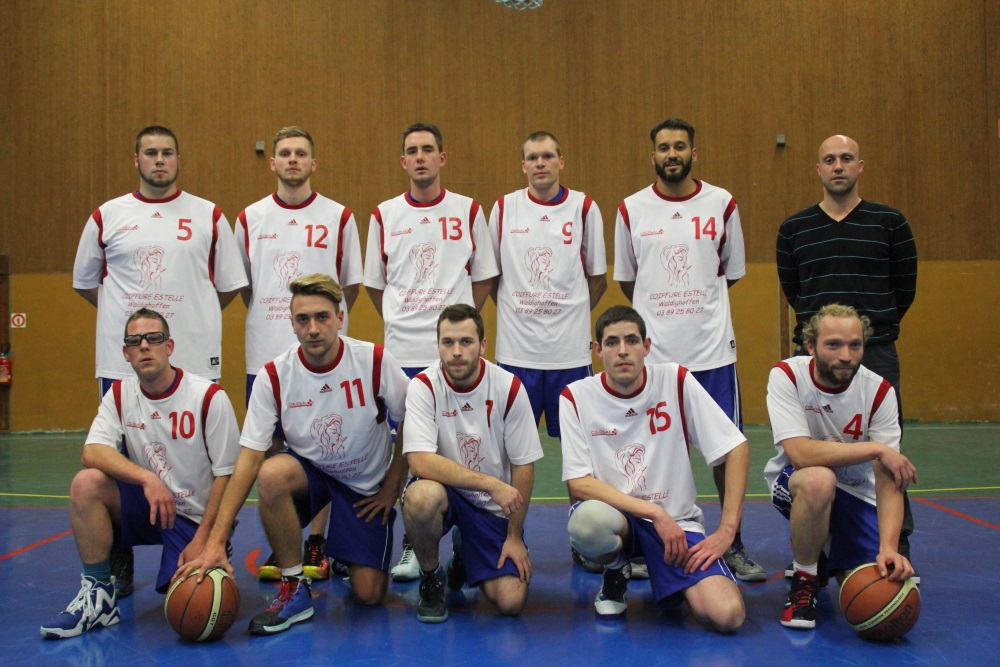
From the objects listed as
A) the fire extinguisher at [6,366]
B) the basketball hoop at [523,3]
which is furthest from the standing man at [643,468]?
the fire extinguisher at [6,366]

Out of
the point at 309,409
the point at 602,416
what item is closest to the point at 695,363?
the point at 602,416

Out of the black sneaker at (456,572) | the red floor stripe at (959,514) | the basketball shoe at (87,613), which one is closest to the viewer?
the basketball shoe at (87,613)

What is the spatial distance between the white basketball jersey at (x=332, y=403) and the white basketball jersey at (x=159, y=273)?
0.92 meters

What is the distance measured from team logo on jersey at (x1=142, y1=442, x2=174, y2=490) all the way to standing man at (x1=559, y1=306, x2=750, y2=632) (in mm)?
1767

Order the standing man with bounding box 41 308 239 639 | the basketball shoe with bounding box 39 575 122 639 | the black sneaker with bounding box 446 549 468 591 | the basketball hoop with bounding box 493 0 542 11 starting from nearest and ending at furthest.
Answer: the basketball shoe with bounding box 39 575 122 639 < the standing man with bounding box 41 308 239 639 < the black sneaker with bounding box 446 549 468 591 < the basketball hoop with bounding box 493 0 542 11

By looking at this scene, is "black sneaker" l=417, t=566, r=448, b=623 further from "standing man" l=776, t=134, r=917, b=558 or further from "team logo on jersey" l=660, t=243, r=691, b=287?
"standing man" l=776, t=134, r=917, b=558

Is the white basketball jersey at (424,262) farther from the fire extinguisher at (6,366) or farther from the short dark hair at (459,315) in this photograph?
the fire extinguisher at (6,366)

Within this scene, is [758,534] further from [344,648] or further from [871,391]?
[344,648]

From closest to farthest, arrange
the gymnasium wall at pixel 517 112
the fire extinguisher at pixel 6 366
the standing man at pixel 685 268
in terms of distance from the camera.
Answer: the standing man at pixel 685 268 < the fire extinguisher at pixel 6 366 < the gymnasium wall at pixel 517 112

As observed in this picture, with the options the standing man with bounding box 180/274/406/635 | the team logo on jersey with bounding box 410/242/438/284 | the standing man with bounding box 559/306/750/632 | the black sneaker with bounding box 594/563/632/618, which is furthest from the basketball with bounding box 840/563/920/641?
the team logo on jersey with bounding box 410/242/438/284

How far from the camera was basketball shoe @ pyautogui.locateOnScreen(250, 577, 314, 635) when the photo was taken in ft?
11.2

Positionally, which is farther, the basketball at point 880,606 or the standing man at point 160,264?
the standing man at point 160,264

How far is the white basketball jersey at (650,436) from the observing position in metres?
3.63

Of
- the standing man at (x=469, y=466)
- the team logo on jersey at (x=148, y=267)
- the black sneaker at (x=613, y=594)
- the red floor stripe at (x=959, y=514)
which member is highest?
the team logo on jersey at (x=148, y=267)
